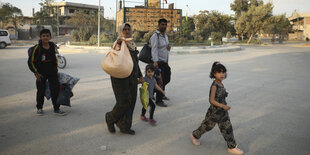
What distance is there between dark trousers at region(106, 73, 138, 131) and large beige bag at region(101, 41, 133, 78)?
0.54 feet

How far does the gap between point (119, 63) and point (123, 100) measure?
58cm

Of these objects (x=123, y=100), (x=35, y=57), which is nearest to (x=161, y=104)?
(x=123, y=100)

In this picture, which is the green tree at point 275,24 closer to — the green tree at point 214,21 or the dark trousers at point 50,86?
the green tree at point 214,21

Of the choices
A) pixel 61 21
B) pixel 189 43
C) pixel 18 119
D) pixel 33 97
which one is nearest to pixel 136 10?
pixel 189 43

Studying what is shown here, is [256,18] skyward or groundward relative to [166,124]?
skyward

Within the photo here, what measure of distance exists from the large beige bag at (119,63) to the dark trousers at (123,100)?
0.16m

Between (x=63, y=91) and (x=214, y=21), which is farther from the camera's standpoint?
(x=214, y=21)

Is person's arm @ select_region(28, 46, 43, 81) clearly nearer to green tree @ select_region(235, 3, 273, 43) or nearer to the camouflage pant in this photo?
the camouflage pant

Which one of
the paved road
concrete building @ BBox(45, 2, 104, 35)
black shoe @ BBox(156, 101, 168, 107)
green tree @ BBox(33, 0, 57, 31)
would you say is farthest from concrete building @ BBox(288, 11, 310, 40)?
black shoe @ BBox(156, 101, 168, 107)

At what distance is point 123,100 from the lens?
11.4 feet

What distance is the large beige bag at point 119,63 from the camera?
323 centimetres

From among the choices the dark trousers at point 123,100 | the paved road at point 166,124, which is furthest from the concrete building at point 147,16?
the dark trousers at point 123,100

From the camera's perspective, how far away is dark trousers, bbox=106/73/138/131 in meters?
3.46

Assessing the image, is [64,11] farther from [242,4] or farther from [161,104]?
[161,104]
